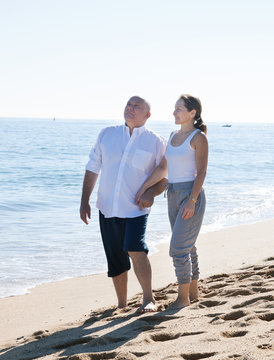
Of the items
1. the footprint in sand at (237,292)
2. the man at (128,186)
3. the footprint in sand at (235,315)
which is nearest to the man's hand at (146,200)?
the man at (128,186)

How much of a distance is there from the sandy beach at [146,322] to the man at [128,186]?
43cm

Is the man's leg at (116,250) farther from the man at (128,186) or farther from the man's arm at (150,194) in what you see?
the man's arm at (150,194)

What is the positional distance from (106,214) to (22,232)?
18.3 ft

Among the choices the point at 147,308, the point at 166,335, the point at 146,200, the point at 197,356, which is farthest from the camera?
the point at 146,200

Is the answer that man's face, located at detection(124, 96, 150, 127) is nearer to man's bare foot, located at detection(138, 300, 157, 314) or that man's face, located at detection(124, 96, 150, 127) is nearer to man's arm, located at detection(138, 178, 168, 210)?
man's arm, located at detection(138, 178, 168, 210)

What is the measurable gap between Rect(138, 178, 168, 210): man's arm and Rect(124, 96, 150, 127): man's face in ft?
1.79

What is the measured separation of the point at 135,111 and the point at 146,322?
5.80 ft

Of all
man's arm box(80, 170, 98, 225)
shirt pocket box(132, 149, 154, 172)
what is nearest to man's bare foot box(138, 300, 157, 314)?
man's arm box(80, 170, 98, 225)

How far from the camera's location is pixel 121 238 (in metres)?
5.03

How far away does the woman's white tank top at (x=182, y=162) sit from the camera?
15.4 ft

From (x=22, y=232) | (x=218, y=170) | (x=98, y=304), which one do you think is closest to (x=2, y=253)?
(x=22, y=232)

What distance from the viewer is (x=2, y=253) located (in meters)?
8.66

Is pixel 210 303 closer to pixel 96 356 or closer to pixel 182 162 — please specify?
pixel 182 162

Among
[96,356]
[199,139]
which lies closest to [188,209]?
[199,139]
